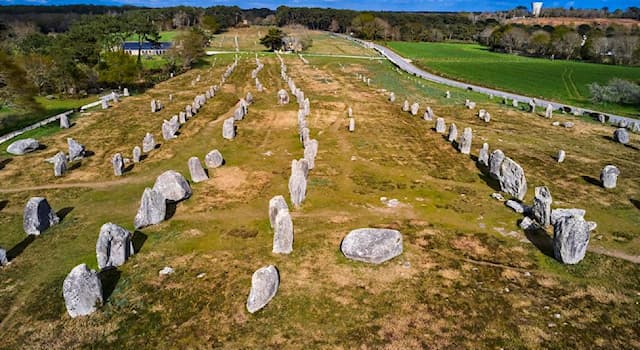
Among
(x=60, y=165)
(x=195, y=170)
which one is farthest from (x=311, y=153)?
(x=60, y=165)

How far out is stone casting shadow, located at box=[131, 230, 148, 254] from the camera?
18.8m

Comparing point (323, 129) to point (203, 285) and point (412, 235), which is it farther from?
point (203, 285)

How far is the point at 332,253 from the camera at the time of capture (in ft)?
60.3

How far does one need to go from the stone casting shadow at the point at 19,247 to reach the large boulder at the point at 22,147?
14.2m

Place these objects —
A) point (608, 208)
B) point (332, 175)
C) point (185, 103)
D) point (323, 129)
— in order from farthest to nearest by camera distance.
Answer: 1. point (185, 103)
2. point (323, 129)
3. point (332, 175)
4. point (608, 208)

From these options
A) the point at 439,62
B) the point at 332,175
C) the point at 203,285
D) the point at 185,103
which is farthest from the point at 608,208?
the point at 439,62

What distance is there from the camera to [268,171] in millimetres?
27688

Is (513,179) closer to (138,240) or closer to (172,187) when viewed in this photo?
(172,187)

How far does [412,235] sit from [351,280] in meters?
4.79

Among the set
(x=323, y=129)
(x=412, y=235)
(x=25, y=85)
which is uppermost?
(x=25, y=85)

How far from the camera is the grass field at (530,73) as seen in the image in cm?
5932

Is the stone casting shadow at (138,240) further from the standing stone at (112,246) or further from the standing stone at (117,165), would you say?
the standing stone at (117,165)

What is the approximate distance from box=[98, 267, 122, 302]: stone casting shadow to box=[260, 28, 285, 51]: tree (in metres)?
96.3

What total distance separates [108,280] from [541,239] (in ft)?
61.5
